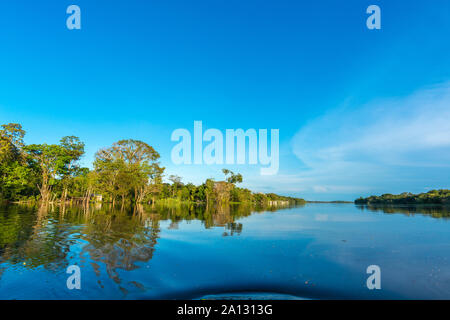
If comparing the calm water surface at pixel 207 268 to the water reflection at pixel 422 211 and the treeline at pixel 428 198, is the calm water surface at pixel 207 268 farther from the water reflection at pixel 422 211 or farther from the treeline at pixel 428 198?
the treeline at pixel 428 198

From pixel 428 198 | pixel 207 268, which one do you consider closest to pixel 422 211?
pixel 207 268

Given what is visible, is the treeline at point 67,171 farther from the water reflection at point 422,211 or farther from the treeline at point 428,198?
the treeline at point 428,198

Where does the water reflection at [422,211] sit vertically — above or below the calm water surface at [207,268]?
below

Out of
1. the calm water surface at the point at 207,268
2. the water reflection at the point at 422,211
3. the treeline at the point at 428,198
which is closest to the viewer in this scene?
the calm water surface at the point at 207,268

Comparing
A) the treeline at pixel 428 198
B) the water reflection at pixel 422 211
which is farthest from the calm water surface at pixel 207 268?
the treeline at pixel 428 198

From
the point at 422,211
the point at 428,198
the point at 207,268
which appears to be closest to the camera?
the point at 207,268

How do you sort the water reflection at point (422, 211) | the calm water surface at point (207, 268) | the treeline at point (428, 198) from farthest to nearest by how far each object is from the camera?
the treeline at point (428, 198) < the water reflection at point (422, 211) < the calm water surface at point (207, 268)

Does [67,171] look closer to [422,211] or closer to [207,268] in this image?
[207,268]

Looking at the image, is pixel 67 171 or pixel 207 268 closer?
pixel 207 268

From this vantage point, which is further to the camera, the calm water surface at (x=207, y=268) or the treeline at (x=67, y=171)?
the treeline at (x=67, y=171)

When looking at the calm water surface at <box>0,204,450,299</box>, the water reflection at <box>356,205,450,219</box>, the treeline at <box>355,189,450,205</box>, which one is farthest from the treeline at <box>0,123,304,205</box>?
the treeline at <box>355,189,450,205</box>

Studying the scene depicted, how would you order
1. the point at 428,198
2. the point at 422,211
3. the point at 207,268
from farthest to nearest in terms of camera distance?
1. the point at 428,198
2. the point at 422,211
3. the point at 207,268

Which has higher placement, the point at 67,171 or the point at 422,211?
the point at 67,171
